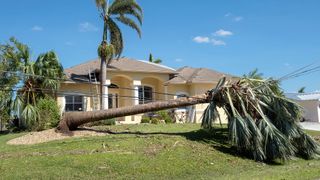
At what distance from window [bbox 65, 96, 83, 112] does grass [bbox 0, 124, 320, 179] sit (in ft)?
38.2

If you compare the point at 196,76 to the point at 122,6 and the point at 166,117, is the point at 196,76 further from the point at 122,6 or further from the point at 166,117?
the point at 122,6

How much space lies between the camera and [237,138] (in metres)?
17.0

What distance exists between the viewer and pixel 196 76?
34.9 meters

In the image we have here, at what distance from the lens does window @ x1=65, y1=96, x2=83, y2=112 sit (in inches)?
1216

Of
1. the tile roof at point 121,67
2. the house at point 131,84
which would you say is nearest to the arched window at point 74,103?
the house at point 131,84

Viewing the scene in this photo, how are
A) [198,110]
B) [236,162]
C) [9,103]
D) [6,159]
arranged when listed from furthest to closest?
1. [198,110]
2. [9,103]
3. [236,162]
4. [6,159]

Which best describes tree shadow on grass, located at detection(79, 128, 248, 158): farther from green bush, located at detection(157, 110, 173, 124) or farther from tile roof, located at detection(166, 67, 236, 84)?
tile roof, located at detection(166, 67, 236, 84)

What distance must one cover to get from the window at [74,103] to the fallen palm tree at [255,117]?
34.7 feet

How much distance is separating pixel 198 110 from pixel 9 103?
13.6 m

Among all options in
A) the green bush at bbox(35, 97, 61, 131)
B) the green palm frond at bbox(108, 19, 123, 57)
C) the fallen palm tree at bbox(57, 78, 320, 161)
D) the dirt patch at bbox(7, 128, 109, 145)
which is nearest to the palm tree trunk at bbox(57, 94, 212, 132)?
the fallen palm tree at bbox(57, 78, 320, 161)

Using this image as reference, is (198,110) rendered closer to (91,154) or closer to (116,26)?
(116,26)

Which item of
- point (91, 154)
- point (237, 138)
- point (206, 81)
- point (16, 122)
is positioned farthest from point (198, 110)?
point (91, 154)

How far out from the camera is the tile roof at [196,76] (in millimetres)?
33969

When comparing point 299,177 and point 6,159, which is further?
point 6,159
